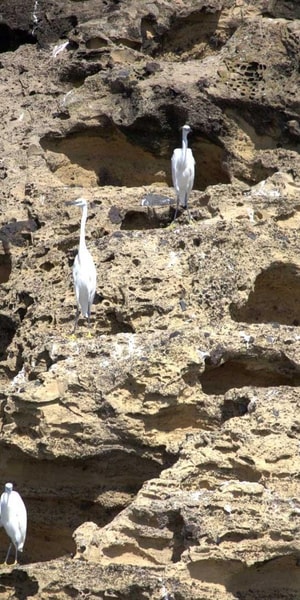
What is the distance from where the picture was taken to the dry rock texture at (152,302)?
1455 centimetres

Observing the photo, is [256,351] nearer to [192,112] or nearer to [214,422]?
[214,422]

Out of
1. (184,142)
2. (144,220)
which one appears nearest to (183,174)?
(184,142)

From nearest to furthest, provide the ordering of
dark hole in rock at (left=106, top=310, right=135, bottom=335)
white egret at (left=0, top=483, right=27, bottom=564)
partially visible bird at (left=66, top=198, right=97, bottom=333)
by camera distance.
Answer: white egret at (left=0, top=483, right=27, bottom=564), partially visible bird at (left=66, top=198, right=97, bottom=333), dark hole in rock at (left=106, top=310, right=135, bottom=335)

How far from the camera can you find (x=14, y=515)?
50.5 ft

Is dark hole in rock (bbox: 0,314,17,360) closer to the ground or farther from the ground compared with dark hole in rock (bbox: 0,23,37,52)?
closer to the ground

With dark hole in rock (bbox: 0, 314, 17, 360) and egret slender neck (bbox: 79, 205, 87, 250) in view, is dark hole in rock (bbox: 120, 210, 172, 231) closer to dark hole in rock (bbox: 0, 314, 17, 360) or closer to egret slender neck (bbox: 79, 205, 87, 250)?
egret slender neck (bbox: 79, 205, 87, 250)

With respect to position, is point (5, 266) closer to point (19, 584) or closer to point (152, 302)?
point (152, 302)

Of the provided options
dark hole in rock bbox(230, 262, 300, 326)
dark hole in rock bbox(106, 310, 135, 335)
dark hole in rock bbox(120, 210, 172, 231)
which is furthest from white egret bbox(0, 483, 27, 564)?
dark hole in rock bbox(120, 210, 172, 231)

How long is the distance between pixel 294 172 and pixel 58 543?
553 centimetres

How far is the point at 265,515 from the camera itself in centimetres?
1434

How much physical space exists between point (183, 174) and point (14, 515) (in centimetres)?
533

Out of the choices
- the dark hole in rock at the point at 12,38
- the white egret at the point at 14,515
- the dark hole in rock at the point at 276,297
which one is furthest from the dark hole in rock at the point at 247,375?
the dark hole in rock at the point at 12,38

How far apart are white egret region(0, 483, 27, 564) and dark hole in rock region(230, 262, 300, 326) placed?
144 inches

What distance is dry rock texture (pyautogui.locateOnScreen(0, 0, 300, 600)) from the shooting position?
14547mm
